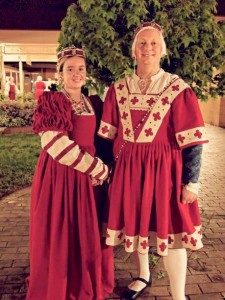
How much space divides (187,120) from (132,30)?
1.24 meters

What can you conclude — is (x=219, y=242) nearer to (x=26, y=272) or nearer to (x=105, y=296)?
(x=105, y=296)

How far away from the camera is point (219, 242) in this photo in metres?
3.95

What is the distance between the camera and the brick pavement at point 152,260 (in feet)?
9.79

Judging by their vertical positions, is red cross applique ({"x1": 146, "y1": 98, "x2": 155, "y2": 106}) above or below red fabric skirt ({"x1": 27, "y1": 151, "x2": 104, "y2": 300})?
above

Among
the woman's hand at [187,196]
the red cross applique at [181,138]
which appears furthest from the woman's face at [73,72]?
the woman's hand at [187,196]

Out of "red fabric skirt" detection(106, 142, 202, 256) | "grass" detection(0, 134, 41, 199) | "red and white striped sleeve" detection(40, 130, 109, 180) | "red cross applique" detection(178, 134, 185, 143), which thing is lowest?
"grass" detection(0, 134, 41, 199)

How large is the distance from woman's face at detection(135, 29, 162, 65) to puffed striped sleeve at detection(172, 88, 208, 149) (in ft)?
1.07

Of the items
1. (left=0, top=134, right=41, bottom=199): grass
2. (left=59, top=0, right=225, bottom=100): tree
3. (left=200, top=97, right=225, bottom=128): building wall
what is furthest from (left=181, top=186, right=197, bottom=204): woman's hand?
(left=200, top=97, right=225, bottom=128): building wall

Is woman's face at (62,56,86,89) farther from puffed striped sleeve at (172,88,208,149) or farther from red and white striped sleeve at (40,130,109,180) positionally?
puffed striped sleeve at (172,88,208,149)

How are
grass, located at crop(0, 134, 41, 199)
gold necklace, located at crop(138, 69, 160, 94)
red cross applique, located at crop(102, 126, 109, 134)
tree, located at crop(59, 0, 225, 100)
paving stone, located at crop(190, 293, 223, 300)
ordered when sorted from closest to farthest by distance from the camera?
gold necklace, located at crop(138, 69, 160, 94)
red cross applique, located at crop(102, 126, 109, 134)
paving stone, located at crop(190, 293, 223, 300)
tree, located at crop(59, 0, 225, 100)
grass, located at crop(0, 134, 41, 199)

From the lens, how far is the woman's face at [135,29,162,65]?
243cm

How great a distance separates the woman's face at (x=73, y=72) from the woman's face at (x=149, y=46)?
1.43 ft

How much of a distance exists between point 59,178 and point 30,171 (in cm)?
460

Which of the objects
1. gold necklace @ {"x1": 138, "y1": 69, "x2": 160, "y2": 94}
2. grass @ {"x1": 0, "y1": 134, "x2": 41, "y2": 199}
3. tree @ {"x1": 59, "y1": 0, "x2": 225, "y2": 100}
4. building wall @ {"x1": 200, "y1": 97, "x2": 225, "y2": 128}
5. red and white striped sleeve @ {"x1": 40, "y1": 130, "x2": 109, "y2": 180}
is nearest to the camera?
red and white striped sleeve @ {"x1": 40, "y1": 130, "x2": 109, "y2": 180}
